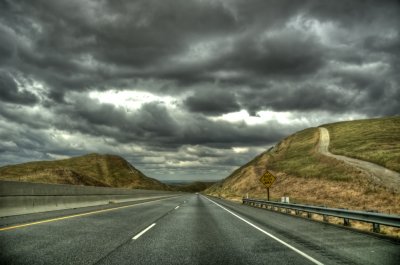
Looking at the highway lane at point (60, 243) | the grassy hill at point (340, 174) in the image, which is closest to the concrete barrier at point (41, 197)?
the highway lane at point (60, 243)

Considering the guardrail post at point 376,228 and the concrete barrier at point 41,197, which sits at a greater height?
the concrete barrier at point 41,197

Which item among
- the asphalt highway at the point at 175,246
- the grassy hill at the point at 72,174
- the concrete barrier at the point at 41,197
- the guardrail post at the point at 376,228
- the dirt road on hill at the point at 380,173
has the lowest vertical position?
the asphalt highway at the point at 175,246

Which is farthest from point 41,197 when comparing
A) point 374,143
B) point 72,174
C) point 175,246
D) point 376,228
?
point 72,174

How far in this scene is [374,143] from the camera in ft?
244

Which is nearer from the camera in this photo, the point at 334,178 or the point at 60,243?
the point at 60,243

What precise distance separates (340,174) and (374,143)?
925 inches

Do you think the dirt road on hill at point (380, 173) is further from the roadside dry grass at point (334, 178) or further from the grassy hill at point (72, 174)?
the grassy hill at point (72, 174)

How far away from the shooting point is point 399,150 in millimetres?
58969

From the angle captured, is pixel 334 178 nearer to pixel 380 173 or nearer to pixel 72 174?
pixel 380 173

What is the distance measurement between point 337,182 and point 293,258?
1928 inches

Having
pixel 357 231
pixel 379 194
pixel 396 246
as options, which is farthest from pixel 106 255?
pixel 379 194

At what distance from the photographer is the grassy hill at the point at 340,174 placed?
41.1 m

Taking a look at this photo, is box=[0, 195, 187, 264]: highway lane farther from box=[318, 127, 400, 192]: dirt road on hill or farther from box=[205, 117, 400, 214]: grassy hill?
box=[318, 127, 400, 192]: dirt road on hill

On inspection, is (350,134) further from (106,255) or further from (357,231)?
(106,255)
